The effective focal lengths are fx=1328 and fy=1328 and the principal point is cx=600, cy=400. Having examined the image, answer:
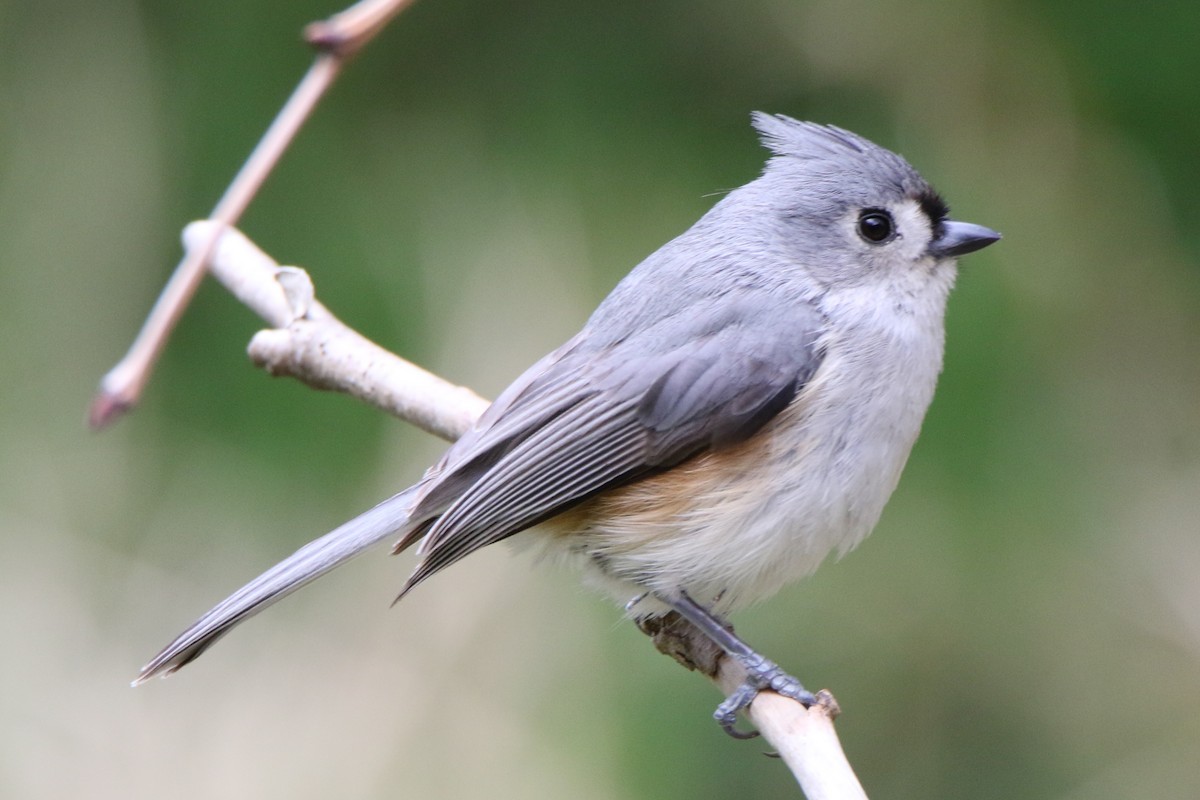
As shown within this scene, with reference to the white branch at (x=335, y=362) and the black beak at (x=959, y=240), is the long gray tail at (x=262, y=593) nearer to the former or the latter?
the white branch at (x=335, y=362)

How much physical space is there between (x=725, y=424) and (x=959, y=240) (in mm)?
541

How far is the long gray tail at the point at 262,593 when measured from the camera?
204 centimetres

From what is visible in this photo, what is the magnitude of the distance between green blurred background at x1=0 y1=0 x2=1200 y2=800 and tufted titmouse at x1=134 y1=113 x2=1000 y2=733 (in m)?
0.72

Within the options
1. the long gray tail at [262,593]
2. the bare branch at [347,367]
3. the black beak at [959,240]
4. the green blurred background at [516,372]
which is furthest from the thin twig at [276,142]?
the green blurred background at [516,372]

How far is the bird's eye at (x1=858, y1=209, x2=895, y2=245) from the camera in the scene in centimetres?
225

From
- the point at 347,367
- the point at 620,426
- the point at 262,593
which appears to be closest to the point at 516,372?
the point at 347,367

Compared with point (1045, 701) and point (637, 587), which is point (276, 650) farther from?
point (1045, 701)

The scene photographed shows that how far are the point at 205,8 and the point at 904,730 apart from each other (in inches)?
91.7

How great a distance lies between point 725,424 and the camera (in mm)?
2068

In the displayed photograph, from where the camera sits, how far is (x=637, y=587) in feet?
7.20

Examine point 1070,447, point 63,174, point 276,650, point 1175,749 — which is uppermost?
point 63,174

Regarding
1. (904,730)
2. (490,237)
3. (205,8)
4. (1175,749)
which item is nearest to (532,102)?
(490,237)

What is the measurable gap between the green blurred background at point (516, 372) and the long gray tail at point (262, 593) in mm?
868

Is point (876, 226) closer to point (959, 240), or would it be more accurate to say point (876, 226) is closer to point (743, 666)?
point (959, 240)
